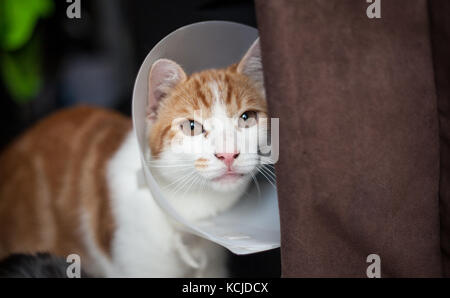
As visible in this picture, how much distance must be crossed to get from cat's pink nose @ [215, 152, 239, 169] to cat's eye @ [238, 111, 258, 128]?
0.12 metres

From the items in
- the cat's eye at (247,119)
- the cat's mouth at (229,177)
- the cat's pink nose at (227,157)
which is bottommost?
the cat's mouth at (229,177)

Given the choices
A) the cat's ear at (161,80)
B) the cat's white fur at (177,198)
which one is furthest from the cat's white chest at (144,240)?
the cat's ear at (161,80)

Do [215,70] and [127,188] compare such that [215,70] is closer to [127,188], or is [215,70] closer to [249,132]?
[249,132]

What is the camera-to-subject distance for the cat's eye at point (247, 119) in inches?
47.2

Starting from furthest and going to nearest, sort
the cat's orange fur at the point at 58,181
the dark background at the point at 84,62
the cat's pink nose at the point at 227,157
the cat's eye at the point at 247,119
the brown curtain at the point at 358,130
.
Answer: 1. the dark background at the point at 84,62
2. the cat's orange fur at the point at 58,181
3. the cat's eye at the point at 247,119
4. the cat's pink nose at the point at 227,157
5. the brown curtain at the point at 358,130

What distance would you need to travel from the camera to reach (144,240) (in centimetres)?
132

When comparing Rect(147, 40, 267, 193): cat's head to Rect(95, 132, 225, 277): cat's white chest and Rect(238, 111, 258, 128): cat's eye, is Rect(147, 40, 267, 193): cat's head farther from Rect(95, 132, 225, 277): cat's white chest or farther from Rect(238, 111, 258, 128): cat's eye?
Rect(95, 132, 225, 277): cat's white chest

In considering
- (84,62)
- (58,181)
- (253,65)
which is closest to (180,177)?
(253,65)

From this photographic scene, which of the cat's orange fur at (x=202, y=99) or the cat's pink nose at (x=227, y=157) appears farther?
the cat's orange fur at (x=202, y=99)

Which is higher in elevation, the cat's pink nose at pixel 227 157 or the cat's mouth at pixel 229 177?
the cat's pink nose at pixel 227 157

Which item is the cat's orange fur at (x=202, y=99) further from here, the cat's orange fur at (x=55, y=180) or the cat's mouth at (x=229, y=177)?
the cat's orange fur at (x=55, y=180)

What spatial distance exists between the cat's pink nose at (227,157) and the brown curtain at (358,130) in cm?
13

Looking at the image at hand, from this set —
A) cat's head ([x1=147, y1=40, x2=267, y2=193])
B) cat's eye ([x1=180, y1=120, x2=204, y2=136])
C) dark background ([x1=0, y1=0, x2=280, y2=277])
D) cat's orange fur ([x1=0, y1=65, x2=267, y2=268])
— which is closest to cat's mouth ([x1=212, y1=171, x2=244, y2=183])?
cat's head ([x1=147, y1=40, x2=267, y2=193])

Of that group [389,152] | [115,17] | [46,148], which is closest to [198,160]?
[389,152]
